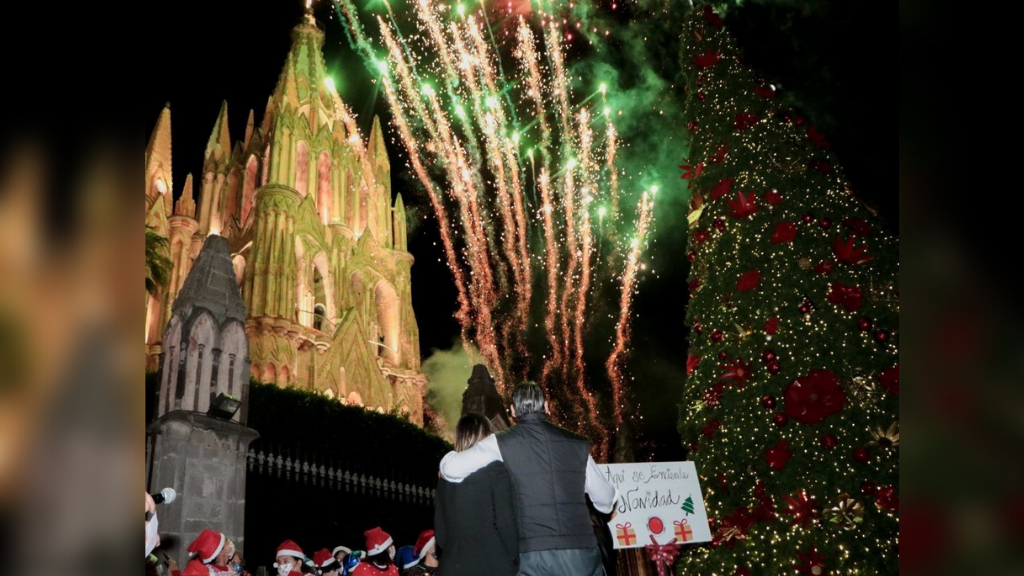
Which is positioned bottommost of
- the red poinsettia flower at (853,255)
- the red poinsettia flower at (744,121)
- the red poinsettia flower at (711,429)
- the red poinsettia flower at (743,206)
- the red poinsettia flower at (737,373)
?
the red poinsettia flower at (711,429)

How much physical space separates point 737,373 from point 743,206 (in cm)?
204

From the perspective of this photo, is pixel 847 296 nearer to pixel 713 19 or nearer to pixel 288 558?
pixel 713 19

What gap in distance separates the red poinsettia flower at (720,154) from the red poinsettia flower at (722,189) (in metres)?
0.32

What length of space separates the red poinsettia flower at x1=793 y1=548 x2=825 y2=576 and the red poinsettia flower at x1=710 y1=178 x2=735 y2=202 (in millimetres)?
4221

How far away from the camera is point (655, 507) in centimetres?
764

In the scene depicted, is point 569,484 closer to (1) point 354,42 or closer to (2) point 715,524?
(2) point 715,524

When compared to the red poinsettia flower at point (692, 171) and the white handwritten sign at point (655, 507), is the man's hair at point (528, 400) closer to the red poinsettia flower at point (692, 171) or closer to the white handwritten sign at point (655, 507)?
the white handwritten sign at point (655, 507)

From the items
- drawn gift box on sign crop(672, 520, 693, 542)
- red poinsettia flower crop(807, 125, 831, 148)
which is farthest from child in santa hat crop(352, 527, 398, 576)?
red poinsettia flower crop(807, 125, 831, 148)

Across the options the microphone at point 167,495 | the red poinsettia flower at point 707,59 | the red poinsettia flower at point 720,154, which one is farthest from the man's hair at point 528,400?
the red poinsettia flower at point 707,59

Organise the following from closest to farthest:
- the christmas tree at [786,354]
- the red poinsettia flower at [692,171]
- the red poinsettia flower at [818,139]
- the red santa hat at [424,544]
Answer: the red santa hat at [424,544]
the christmas tree at [786,354]
the red poinsettia flower at [818,139]
the red poinsettia flower at [692,171]

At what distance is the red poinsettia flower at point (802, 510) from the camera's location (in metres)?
7.68

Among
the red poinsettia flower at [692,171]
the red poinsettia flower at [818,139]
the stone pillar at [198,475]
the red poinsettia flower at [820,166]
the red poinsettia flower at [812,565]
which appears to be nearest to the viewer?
the red poinsettia flower at [812,565]

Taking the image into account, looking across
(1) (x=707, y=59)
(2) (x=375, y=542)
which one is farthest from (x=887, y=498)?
(1) (x=707, y=59)
